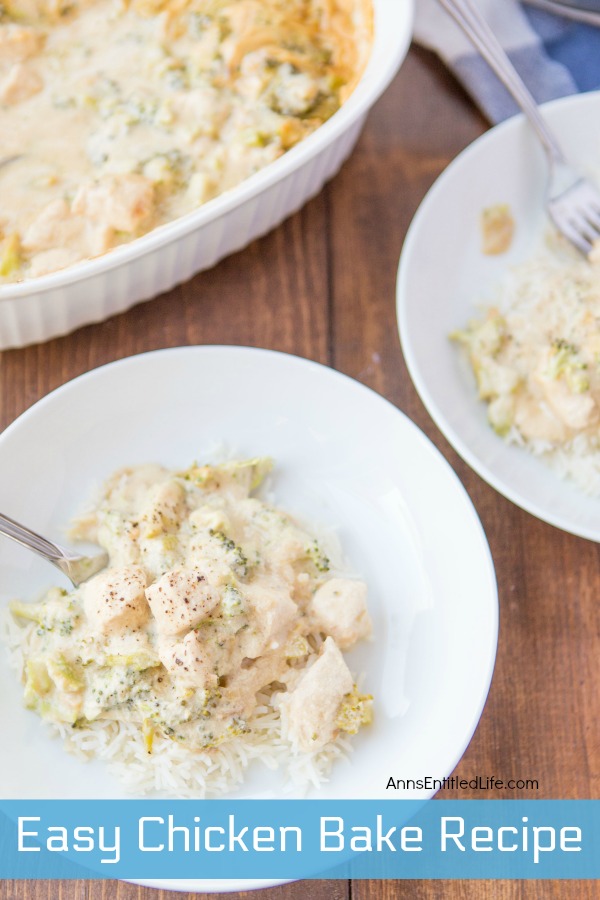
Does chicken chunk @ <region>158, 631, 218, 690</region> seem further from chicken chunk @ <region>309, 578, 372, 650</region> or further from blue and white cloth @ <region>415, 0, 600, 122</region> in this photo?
blue and white cloth @ <region>415, 0, 600, 122</region>

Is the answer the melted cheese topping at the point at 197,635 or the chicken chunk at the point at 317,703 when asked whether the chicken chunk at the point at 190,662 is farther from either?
the chicken chunk at the point at 317,703

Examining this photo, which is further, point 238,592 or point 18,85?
point 18,85

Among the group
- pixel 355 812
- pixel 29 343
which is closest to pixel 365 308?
pixel 29 343

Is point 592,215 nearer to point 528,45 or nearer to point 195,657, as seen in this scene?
point 528,45

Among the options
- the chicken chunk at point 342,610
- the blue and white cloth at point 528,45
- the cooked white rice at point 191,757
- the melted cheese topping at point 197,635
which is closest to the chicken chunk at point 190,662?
the melted cheese topping at point 197,635

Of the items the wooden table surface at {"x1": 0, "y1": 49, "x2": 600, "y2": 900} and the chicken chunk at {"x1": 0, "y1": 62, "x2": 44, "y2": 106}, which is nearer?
the wooden table surface at {"x1": 0, "y1": 49, "x2": 600, "y2": 900}

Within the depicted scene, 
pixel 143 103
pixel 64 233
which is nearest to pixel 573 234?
pixel 143 103

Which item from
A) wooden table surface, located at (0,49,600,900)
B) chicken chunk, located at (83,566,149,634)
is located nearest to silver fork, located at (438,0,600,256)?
wooden table surface, located at (0,49,600,900)
